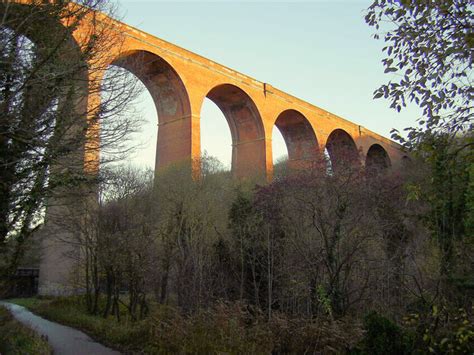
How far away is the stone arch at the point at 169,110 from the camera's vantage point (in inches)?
845

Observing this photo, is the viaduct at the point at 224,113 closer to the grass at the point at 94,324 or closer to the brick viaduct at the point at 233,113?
the brick viaduct at the point at 233,113

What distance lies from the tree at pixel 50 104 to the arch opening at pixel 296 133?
2431cm

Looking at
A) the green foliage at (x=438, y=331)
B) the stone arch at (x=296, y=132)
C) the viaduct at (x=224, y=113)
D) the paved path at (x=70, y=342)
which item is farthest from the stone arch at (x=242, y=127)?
the green foliage at (x=438, y=331)

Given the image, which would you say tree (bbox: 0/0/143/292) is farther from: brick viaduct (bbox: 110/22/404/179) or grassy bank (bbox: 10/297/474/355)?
brick viaduct (bbox: 110/22/404/179)

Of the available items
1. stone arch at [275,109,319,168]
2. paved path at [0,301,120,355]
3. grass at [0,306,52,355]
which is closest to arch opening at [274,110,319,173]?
stone arch at [275,109,319,168]

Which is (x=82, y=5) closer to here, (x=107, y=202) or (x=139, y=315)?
(x=107, y=202)

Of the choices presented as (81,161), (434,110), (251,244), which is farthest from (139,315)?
(434,110)

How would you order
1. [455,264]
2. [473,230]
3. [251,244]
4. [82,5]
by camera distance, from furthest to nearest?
[251,244] < [473,230] < [455,264] < [82,5]

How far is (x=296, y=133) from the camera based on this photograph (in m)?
31.6

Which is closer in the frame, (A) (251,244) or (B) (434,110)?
(B) (434,110)

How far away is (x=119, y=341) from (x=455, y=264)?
7.75 metres

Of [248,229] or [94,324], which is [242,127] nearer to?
[248,229]

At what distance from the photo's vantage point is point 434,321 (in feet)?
16.7

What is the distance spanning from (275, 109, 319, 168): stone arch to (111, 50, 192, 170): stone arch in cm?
966
